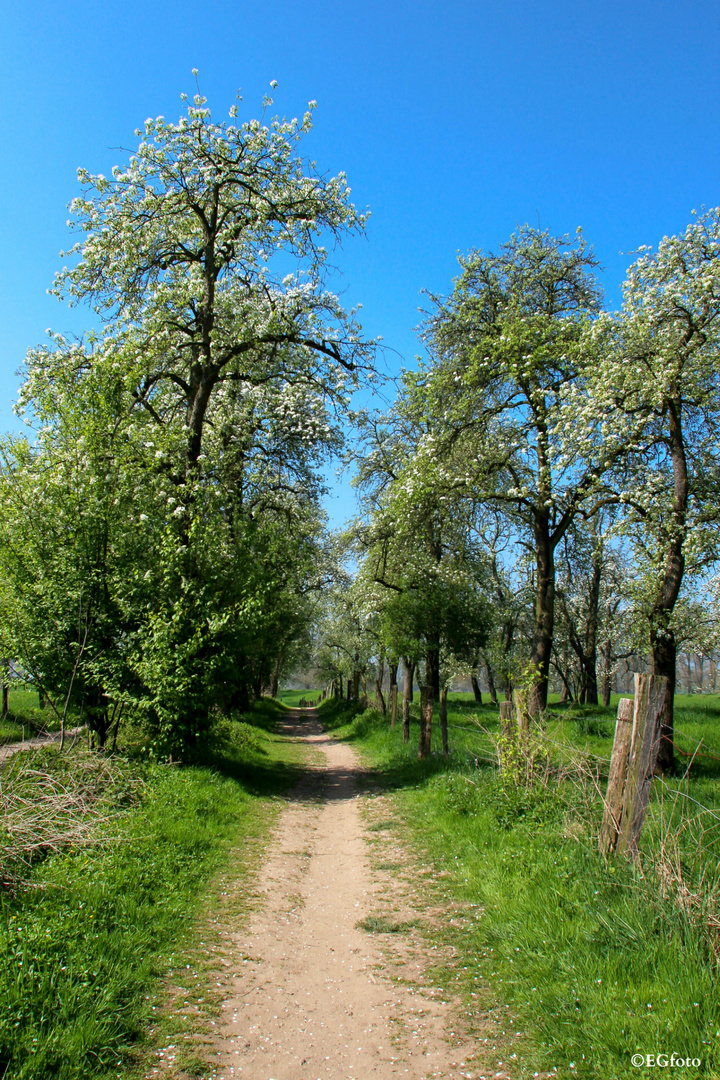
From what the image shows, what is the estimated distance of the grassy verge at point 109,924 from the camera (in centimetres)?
368

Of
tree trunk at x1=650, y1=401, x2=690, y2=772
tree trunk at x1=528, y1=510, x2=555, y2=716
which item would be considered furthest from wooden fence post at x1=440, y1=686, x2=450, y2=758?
tree trunk at x1=650, y1=401, x2=690, y2=772

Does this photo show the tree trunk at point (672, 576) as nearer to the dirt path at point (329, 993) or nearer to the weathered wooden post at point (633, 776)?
the weathered wooden post at point (633, 776)

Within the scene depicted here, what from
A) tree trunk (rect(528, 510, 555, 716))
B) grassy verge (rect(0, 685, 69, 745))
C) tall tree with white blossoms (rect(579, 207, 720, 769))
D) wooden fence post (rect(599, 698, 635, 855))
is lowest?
grassy verge (rect(0, 685, 69, 745))

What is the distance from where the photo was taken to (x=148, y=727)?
11.4 meters

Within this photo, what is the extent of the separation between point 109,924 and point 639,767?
4.73 m

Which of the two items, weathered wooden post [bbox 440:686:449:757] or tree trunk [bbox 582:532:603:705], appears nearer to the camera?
weathered wooden post [bbox 440:686:449:757]

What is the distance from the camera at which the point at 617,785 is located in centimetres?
576

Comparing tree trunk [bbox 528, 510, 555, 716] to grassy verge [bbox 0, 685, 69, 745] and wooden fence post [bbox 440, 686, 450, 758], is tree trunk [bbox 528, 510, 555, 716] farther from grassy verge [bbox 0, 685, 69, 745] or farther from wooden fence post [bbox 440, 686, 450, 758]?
grassy verge [bbox 0, 685, 69, 745]

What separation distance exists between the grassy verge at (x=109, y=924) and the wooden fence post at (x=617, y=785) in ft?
12.2

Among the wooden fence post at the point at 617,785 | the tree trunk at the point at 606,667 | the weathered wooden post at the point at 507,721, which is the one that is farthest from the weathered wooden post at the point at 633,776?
the tree trunk at the point at 606,667

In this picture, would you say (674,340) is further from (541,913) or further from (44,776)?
(44,776)

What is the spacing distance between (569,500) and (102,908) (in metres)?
14.1

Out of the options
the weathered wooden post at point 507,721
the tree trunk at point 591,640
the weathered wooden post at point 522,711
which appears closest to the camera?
the weathered wooden post at point 522,711

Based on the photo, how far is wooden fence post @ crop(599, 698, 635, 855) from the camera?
18.7ft
